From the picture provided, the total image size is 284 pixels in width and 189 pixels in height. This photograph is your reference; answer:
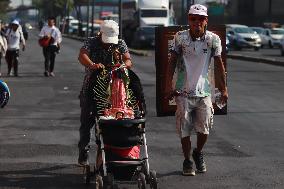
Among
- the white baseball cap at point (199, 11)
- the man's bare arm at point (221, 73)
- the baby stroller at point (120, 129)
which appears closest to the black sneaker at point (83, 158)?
the baby stroller at point (120, 129)

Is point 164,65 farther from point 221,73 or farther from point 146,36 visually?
point 146,36

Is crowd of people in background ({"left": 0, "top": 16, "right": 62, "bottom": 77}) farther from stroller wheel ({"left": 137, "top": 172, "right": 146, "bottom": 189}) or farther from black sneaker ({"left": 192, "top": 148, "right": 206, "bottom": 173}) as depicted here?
stroller wheel ({"left": 137, "top": 172, "right": 146, "bottom": 189})

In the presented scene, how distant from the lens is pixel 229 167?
9.45 metres

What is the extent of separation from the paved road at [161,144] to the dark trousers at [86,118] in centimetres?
40

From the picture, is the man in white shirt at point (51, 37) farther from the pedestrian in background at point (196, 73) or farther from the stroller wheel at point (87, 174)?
the stroller wheel at point (87, 174)

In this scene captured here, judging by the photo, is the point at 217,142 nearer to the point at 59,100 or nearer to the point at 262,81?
the point at 59,100

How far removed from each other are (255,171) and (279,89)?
38.4 ft

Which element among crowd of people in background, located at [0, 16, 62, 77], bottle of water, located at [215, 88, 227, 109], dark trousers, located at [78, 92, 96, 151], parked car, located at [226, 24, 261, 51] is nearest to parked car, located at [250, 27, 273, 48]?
parked car, located at [226, 24, 261, 51]

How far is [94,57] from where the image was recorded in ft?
27.3

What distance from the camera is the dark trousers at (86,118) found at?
8.26 meters

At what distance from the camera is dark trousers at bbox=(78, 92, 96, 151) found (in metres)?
8.26

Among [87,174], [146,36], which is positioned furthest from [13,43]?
[146,36]

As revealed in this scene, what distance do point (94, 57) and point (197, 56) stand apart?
114cm

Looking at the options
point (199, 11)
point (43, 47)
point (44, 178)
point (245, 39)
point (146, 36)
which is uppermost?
point (199, 11)
